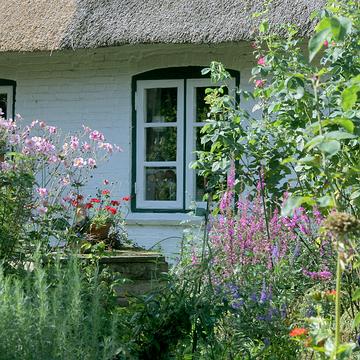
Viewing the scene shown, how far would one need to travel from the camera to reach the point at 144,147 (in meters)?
8.74

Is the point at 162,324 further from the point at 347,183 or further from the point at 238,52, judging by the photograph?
the point at 238,52

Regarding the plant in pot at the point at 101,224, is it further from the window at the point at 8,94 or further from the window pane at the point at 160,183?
the window at the point at 8,94

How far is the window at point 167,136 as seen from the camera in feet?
28.1

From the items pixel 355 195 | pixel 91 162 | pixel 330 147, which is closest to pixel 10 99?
pixel 91 162

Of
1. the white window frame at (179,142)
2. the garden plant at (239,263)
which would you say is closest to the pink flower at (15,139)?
the garden plant at (239,263)

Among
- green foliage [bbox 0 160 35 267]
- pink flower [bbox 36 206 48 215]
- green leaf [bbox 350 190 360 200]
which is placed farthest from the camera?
pink flower [bbox 36 206 48 215]

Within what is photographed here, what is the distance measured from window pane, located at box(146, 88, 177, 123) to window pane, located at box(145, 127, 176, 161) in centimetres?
10

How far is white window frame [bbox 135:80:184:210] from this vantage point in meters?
8.59

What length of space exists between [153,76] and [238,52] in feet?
2.88

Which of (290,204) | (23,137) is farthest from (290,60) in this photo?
(290,204)

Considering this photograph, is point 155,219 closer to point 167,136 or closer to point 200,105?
point 167,136

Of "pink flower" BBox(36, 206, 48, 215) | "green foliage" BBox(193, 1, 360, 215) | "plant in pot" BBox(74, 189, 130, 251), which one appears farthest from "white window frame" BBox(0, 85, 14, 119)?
"pink flower" BBox(36, 206, 48, 215)

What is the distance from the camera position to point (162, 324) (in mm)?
3758

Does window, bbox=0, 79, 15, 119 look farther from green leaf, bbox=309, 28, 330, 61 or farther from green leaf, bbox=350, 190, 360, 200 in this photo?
green leaf, bbox=309, 28, 330, 61
